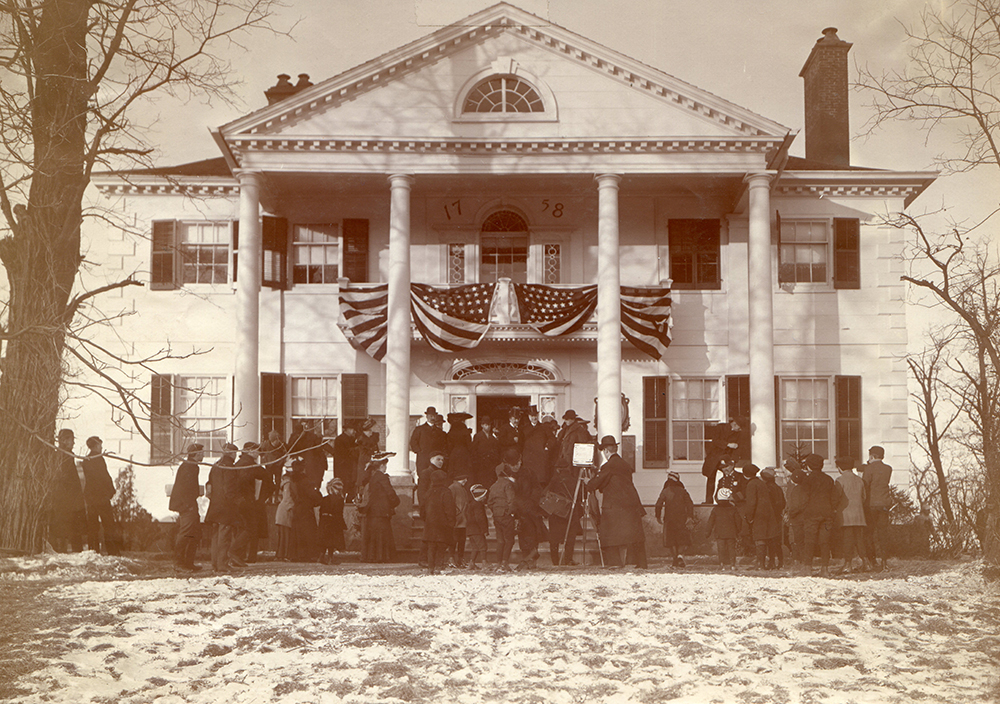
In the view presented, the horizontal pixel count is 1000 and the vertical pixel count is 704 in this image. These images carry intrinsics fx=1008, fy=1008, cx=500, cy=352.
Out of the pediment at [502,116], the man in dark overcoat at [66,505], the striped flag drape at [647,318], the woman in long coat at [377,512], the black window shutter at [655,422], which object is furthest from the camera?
the black window shutter at [655,422]

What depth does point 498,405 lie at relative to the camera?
796 inches

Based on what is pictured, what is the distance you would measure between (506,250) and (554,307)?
220 cm

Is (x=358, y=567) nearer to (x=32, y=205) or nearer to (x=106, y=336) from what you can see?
(x=32, y=205)

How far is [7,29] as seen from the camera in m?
11.7

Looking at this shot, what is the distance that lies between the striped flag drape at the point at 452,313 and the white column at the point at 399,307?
22.0 inches

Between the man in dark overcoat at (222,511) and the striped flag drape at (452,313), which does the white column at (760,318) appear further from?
the man in dark overcoat at (222,511)

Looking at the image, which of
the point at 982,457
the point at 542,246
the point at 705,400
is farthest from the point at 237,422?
the point at 982,457

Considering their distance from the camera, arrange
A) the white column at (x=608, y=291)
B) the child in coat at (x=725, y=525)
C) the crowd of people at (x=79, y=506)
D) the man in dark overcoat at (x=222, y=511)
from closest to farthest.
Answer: the crowd of people at (x=79, y=506) < the man in dark overcoat at (x=222, y=511) < the child in coat at (x=725, y=525) < the white column at (x=608, y=291)

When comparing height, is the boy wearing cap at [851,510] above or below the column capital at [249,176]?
below

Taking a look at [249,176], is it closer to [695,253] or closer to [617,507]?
[695,253]

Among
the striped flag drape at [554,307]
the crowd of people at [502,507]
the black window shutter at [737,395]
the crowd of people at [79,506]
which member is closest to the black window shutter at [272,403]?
the crowd of people at [502,507]

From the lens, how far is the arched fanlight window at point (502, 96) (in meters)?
18.6

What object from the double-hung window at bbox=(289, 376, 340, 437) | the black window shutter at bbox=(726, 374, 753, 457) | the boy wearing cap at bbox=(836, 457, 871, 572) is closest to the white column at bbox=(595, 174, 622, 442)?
the black window shutter at bbox=(726, 374, 753, 457)

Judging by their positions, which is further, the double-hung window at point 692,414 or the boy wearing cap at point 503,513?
the double-hung window at point 692,414
